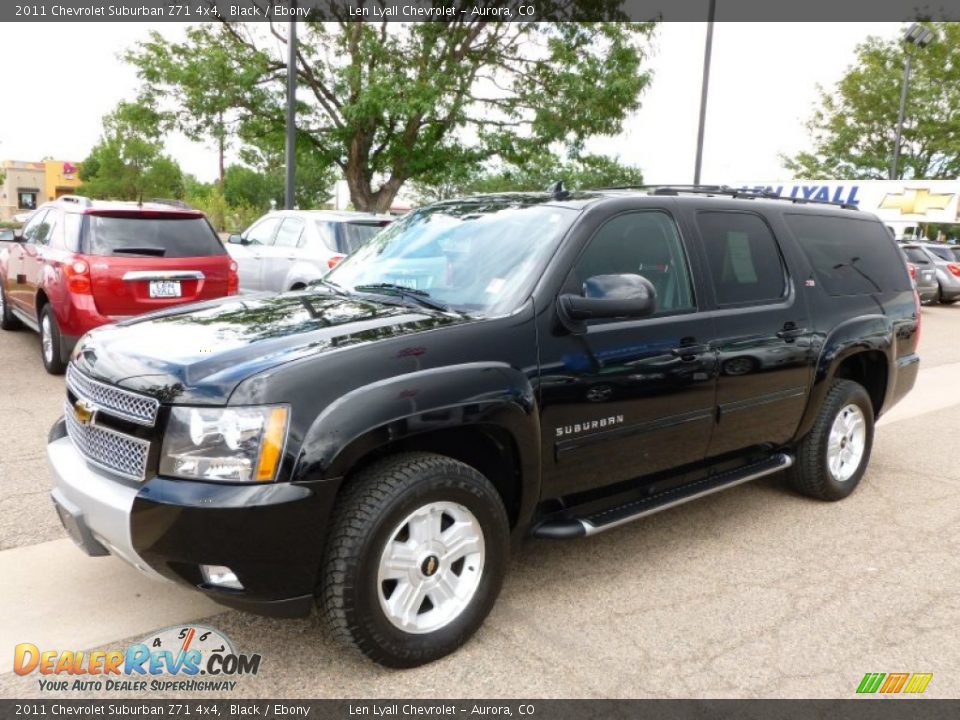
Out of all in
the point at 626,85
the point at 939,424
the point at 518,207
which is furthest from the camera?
the point at 626,85

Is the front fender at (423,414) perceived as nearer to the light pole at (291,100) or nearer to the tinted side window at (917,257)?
the light pole at (291,100)

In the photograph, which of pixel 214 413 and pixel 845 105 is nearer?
pixel 214 413

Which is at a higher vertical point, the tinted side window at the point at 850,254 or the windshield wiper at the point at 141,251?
the tinted side window at the point at 850,254

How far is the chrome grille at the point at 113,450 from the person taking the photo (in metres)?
2.74

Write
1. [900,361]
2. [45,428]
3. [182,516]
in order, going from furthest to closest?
[45,428], [900,361], [182,516]

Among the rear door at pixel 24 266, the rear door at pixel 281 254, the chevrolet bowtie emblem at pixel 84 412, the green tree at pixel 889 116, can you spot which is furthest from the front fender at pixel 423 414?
the green tree at pixel 889 116

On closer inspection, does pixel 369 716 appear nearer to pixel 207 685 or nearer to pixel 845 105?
pixel 207 685

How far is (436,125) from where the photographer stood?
1672 centimetres

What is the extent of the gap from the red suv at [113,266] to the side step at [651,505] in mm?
5316

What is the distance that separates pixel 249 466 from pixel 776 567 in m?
2.72

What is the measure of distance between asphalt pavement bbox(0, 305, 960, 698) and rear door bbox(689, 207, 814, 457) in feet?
2.06

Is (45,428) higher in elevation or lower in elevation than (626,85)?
lower

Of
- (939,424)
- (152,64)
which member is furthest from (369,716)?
(152,64)

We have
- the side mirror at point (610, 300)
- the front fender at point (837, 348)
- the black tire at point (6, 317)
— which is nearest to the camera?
the side mirror at point (610, 300)
